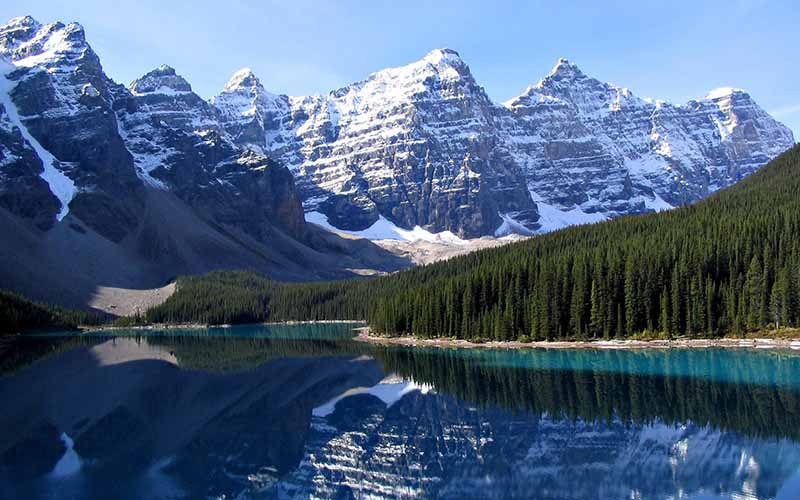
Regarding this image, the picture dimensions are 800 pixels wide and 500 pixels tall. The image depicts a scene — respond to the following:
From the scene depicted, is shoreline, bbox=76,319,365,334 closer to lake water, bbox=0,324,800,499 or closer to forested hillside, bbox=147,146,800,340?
forested hillside, bbox=147,146,800,340

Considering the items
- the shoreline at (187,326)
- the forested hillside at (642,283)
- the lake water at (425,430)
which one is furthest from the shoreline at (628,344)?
the shoreline at (187,326)

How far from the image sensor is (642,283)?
258ft

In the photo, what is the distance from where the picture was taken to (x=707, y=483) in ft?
83.6

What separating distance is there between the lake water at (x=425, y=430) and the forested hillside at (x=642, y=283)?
956 cm

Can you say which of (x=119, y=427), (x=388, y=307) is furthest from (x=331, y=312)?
(x=119, y=427)

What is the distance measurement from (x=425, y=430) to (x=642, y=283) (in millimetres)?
48735

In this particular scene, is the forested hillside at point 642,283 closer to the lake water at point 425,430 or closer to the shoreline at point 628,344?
the shoreline at point 628,344

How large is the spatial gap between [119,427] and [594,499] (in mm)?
26921

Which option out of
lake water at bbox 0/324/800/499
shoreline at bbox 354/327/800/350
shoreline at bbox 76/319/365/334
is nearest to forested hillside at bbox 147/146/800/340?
shoreline at bbox 354/327/800/350

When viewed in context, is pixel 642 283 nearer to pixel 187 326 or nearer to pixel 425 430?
pixel 425 430

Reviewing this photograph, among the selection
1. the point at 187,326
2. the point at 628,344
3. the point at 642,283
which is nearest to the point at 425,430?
the point at 628,344

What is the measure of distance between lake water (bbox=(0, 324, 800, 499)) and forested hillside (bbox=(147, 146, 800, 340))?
376 inches

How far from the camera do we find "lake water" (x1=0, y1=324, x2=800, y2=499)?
27.0 metres

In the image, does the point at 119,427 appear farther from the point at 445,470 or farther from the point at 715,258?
the point at 715,258
